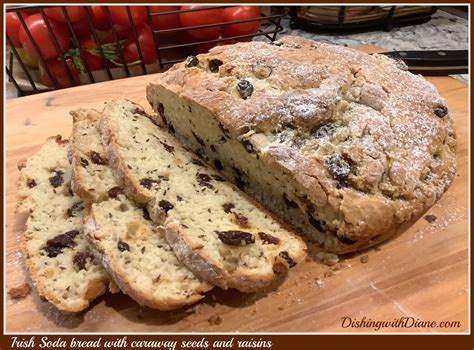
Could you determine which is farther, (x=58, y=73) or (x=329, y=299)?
(x=58, y=73)

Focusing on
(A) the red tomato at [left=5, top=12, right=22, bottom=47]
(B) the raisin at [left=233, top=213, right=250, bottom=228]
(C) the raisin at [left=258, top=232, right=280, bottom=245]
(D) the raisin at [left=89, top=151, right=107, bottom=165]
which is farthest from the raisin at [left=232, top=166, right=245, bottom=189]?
(A) the red tomato at [left=5, top=12, right=22, bottom=47]

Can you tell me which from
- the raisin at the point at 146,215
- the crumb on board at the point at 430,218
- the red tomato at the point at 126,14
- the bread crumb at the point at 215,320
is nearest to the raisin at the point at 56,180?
the raisin at the point at 146,215

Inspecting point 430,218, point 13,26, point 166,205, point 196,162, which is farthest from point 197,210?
point 13,26

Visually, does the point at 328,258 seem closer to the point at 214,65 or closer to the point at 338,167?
the point at 338,167

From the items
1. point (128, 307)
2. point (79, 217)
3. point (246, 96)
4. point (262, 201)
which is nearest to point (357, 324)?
point (262, 201)

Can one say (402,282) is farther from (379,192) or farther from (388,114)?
(388,114)

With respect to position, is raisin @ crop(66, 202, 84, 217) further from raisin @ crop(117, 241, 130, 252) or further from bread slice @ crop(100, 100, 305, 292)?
raisin @ crop(117, 241, 130, 252)
